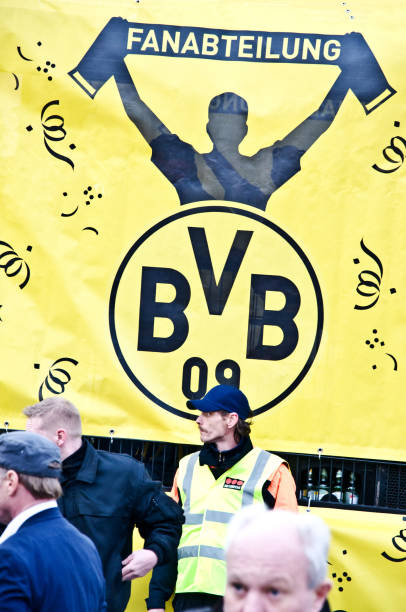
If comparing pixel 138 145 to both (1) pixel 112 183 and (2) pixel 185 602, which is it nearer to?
(1) pixel 112 183

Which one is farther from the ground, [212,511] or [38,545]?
[38,545]

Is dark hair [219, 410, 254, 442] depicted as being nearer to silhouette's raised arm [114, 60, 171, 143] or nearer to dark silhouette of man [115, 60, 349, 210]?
dark silhouette of man [115, 60, 349, 210]

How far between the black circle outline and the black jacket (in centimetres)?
151

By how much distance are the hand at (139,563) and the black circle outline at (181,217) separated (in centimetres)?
176

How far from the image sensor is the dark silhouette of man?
21.9 feet

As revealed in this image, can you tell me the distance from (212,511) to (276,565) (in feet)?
10.8

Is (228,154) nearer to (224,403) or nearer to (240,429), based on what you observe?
(224,403)

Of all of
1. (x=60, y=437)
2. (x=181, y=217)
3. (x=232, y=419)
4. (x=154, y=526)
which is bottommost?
(x=154, y=526)

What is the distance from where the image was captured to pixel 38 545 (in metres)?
3.39

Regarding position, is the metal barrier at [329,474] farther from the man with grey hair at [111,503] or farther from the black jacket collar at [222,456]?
the man with grey hair at [111,503]

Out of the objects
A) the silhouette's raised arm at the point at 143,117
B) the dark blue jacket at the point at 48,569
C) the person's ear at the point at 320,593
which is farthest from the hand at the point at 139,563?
the silhouette's raised arm at the point at 143,117

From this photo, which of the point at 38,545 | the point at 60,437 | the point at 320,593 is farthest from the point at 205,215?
the point at 320,593

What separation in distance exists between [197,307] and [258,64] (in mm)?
1609

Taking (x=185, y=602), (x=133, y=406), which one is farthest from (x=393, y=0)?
(x=185, y=602)
